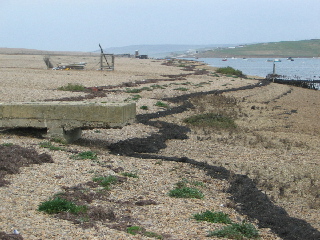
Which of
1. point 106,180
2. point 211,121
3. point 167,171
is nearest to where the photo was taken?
point 106,180

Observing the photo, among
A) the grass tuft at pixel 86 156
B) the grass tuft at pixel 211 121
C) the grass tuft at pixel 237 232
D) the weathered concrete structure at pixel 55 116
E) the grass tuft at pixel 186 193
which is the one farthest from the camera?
the grass tuft at pixel 211 121

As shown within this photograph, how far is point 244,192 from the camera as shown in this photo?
9047mm

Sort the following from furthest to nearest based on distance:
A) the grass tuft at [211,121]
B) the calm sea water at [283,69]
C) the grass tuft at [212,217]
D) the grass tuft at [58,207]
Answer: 1. the calm sea water at [283,69]
2. the grass tuft at [211,121]
3. the grass tuft at [212,217]
4. the grass tuft at [58,207]

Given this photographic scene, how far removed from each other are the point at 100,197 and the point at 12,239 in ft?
8.10

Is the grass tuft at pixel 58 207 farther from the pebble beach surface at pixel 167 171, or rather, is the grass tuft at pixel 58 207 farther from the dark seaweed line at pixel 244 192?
the dark seaweed line at pixel 244 192

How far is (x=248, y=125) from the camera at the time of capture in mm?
18484

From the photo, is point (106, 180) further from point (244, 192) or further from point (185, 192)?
point (244, 192)

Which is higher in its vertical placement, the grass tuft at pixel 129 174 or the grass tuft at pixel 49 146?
the grass tuft at pixel 49 146

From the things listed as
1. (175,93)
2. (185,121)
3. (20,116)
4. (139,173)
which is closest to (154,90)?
(175,93)

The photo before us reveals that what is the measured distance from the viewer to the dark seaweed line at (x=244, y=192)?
729cm

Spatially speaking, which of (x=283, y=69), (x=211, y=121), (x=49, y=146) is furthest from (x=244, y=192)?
(x=283, y=69)

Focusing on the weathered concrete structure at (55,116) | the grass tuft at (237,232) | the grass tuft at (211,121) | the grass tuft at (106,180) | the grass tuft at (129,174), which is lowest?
the grass tuft at (211,121)

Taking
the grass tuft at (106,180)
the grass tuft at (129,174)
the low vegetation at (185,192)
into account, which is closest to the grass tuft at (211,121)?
the grass tuft at (129,174)

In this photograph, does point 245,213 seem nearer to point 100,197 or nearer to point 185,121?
point 100,197
